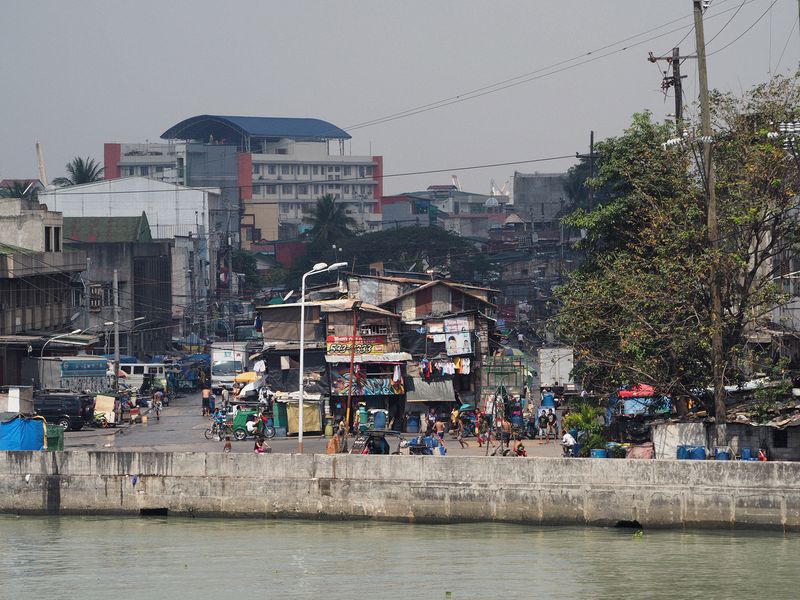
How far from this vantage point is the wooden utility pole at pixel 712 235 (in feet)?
97.8

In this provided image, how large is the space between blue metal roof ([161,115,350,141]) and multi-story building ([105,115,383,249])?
0.12 meters

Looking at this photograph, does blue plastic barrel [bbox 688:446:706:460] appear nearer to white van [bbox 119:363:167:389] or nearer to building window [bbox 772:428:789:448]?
building window [bbox 772:428:789:448]

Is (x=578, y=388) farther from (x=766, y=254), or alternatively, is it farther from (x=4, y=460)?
(x=4, y=460)

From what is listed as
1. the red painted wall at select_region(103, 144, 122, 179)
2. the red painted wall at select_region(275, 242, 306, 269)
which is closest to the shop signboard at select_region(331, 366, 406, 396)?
the red painted wall at select_region(275, 242, 306, 269)

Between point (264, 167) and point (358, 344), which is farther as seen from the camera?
point (264, 167)

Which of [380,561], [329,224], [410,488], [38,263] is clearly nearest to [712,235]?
[410,488]

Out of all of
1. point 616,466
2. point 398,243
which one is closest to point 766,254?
point 616,466

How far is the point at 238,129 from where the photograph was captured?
148875mm

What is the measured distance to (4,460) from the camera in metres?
31.5

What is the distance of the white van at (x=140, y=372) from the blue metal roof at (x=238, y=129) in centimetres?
9201

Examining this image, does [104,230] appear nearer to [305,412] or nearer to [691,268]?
[305,412]

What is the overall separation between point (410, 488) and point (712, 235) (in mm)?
9935

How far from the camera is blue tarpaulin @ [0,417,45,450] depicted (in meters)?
32.4

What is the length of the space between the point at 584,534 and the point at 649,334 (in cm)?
559
